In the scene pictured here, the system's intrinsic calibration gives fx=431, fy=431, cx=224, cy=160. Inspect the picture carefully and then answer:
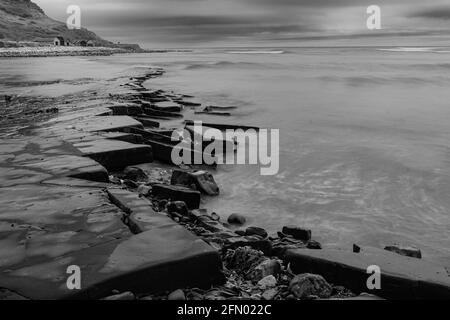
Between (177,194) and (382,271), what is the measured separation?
2.30m

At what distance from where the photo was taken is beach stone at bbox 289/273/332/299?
8.83 feet

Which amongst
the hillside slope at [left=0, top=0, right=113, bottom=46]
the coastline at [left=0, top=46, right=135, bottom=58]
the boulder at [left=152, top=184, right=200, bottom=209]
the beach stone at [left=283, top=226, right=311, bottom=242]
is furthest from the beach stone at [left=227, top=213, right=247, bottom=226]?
the hillside slope at [left=0, top=0, right=113, bottom=46]

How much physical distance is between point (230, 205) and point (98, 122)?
3425 millimetres

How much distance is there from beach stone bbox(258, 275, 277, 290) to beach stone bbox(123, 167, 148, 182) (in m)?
2.75

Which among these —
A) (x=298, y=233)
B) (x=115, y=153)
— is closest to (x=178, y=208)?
(x=298, y=233)

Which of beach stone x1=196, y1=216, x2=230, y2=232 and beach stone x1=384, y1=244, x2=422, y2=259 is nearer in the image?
beach stone x1=384, y1=244, x2=422, y2=259

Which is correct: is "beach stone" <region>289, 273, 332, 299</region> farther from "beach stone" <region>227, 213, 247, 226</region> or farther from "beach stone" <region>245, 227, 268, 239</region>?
"beach stone" <region>227, 213, 247, 226</region>

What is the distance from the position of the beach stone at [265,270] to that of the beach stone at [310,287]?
0.22 metres

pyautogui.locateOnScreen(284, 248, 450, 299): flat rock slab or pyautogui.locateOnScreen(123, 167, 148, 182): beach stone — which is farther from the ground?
pyautogui.locateOnScreen(123, 167, 148, 182): beach stone

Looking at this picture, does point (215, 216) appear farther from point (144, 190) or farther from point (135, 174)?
point (135, 174)

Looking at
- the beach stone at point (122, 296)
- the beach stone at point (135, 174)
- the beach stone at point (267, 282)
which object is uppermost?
the beach stone at point (135, 174)

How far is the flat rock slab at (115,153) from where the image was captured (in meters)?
5.29

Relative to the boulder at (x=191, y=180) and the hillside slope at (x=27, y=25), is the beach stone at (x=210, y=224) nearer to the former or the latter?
the boulder at (x=191, y=180)

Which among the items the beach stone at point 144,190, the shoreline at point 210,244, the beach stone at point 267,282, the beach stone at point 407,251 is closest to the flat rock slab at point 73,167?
the shoreline at point 210,244
